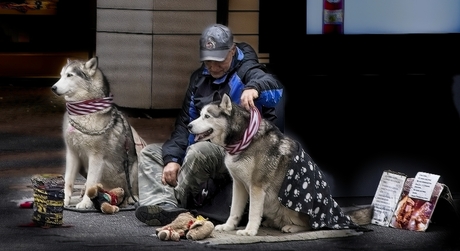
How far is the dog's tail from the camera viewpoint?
8008mm

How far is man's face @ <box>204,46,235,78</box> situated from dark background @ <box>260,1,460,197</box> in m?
1.05

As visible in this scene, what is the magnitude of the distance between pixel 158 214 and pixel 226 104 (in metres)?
0.99

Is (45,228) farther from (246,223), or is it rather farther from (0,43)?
(0,43)

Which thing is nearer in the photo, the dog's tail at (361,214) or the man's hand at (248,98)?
the man's hand at (248,98)

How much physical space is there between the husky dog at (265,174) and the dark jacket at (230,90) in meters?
0.20

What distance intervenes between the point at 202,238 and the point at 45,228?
43.6 inches

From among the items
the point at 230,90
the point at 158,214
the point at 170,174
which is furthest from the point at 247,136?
the point at 158,214

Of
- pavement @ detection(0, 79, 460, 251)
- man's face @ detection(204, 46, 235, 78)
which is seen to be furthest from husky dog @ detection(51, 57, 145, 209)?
man's face @ detection(204, 46, 235, 78)

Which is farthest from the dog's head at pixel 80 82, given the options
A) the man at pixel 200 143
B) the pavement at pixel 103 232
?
the pavement at pixel 103 232

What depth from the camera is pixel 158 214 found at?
782cm

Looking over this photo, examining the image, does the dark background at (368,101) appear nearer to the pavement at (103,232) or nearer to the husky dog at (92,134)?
the pavement at (103,232)

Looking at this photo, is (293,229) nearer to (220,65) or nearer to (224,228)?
(224,228)

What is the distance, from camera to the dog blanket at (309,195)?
748cm

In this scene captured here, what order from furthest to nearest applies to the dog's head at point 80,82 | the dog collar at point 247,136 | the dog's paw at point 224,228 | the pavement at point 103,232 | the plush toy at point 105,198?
1. the dog's head at point 80,82
2. the plush toy at point 105,198
3. the dog's paw at point 224,228
4. the dog collar at point 247,136
5. the pavement at point 103,232
